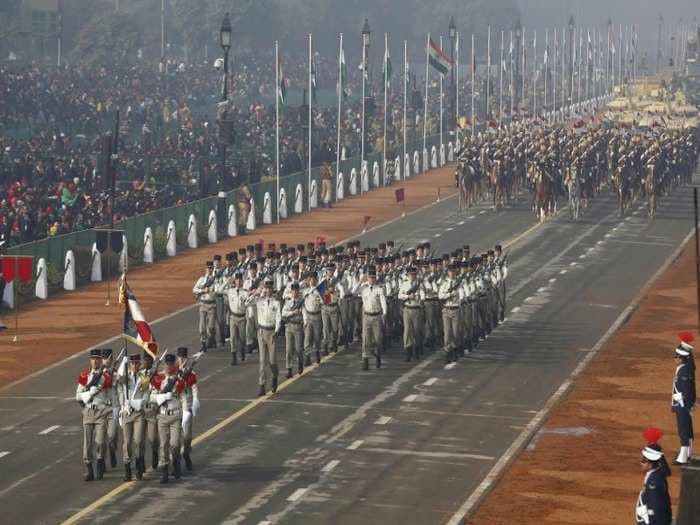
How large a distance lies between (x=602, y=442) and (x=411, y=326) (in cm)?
840

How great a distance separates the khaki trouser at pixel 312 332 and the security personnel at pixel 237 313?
1240 mm

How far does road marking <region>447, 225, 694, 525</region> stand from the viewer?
3083 centimetres

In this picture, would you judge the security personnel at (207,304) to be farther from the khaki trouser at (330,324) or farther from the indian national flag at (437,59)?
the indian national flag at (437,59)

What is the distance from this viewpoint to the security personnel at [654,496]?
2472cm

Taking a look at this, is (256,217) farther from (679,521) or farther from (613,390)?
(679,521)

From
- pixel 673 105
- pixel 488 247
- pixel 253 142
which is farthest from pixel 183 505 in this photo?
pixel 673 105

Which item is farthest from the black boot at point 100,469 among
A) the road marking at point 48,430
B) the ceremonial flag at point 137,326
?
the road marking at point 48,430

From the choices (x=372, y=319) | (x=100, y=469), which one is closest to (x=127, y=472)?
(x=100, y=469)

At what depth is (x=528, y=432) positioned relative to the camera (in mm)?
36375

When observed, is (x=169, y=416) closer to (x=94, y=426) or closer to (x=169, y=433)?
(x=169, y=433)

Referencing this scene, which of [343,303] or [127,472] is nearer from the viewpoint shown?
[127,472]

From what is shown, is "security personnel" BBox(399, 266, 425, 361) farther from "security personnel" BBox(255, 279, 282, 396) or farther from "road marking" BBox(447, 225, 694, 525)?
"security personnel" BBox(255, 279, 282, 396)

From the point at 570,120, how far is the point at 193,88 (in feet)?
72.7

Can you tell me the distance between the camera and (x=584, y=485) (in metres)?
32.3
